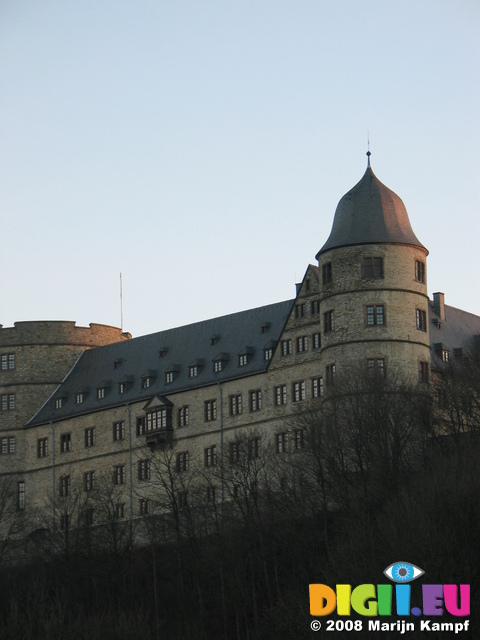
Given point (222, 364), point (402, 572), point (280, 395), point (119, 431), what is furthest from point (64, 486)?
point (402, 572)

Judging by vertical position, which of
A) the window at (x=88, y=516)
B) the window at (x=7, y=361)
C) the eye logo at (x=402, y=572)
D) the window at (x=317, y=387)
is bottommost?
the eye logo at (x=402, y=572)

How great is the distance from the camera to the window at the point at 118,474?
431 ft

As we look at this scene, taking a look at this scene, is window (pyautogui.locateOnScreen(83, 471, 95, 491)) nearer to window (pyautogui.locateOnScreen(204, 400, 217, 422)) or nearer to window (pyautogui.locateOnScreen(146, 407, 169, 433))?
window (pyautogui.locateOnScreen(146, 407, 169, 433))

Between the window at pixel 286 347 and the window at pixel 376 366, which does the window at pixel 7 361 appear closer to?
the window at pixel 286 347

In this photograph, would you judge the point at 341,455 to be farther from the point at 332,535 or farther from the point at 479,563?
the point at 479,563

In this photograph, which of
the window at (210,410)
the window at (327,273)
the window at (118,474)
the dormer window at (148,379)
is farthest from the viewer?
the dormer window at (148,379)

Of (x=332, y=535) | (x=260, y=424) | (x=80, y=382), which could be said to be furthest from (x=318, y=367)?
(x=80, y=382)

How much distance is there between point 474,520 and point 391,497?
9.92 m

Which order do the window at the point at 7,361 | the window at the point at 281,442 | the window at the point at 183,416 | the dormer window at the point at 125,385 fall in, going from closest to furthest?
the window at the point at 281,442 < the window at the point at 183,416 < the dormer window at the point at 125,385 < the window at the point at 7,361

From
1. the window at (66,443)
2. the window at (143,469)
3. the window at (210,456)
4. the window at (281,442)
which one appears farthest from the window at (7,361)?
the window at (281,442)

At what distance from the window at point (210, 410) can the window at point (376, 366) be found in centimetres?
1450

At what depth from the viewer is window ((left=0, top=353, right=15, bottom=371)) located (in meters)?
141

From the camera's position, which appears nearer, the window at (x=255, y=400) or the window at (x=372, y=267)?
the window at (x=372, y=267)

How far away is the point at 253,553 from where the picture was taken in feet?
347
